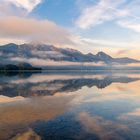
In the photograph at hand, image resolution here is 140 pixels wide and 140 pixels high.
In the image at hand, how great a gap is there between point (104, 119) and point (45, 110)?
1012cm

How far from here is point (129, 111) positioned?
3919 centimetres

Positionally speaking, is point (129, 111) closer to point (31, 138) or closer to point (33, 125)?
point (33, 125)

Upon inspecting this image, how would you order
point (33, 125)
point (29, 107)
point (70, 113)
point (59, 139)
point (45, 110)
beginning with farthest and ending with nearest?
1. point (29, 107)
2. point (45, 110)
3. point (70, 113)
4. point (33, 125)
5. point (59, 139)

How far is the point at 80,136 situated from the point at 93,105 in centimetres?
1950

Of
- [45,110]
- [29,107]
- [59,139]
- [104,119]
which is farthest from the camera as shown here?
[29,107]

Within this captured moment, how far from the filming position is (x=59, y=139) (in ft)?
80.0

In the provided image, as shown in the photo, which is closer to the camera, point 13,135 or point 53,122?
point 13,135

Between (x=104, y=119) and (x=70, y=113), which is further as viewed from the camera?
(x=70, y=113)

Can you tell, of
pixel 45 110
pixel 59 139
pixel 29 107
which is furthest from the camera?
pixel 29 107

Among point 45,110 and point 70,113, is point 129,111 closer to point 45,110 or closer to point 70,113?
point 70,113

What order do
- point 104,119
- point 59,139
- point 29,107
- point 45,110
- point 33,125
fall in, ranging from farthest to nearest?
point 29,107, point 45,110, point 104,119, point 33,125, point 59,139

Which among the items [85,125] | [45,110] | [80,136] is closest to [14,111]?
[45,110]

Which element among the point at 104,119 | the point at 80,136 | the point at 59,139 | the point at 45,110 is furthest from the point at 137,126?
the point at 45,110

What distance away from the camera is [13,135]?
82.5 ft
